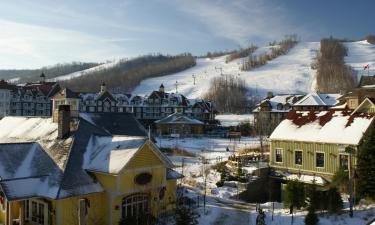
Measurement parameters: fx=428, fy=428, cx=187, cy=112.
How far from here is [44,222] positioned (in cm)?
1889

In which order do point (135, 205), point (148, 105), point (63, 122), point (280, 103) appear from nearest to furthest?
point (135, 205) < point (63, 122) < point (280, 103) < point (148, 105)

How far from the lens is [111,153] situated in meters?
20.1

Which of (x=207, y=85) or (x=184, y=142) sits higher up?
(x=207, y=85)

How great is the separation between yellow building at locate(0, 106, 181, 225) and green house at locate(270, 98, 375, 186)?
11145mm

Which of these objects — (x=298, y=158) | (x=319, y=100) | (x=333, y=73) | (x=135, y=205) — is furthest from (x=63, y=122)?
(x=333, y=73)

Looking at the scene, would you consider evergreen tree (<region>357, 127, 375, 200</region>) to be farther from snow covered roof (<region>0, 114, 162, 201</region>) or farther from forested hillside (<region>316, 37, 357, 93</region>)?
forested hillside (<region>316, 37, 357, 93</region>)

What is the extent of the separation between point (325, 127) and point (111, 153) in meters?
15.7

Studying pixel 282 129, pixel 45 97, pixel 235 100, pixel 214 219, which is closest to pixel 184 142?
pixel 282 129

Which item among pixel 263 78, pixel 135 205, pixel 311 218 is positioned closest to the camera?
pixel 311 218

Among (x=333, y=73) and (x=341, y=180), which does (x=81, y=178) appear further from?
Answer: (x=333, y=73)

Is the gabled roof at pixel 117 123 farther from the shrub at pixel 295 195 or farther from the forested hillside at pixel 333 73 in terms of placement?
the forested hillside at pixel 333 73

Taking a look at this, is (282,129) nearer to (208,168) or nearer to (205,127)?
(208,168)

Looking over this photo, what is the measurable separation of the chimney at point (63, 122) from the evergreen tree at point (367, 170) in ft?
51.8

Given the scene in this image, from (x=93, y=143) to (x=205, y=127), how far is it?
51.8 m
